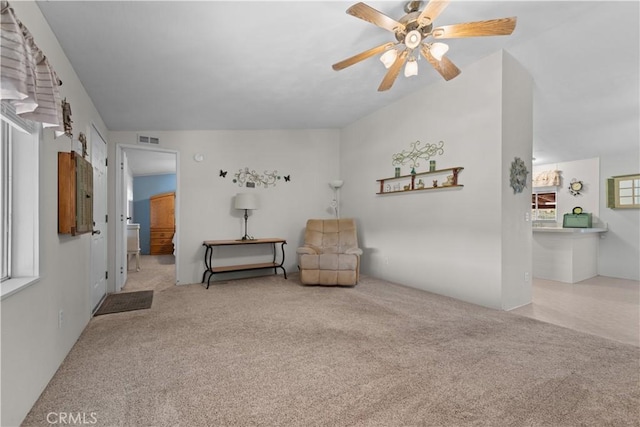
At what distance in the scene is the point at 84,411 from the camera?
4.83 ft

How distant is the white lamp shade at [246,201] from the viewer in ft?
14.2

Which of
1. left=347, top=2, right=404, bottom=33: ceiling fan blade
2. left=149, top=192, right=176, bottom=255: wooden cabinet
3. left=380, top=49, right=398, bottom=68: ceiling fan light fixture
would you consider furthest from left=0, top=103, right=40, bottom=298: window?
left=149, top=192, right=176, bottom=255: wooden cabinet

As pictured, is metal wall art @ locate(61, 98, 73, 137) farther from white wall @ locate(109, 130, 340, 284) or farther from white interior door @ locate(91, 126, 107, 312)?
white wall @ locate(109, 130, 340, 284)

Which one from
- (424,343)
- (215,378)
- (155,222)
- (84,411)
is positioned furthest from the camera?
(155,222)

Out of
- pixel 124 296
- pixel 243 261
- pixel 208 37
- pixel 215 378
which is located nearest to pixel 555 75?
pixel 208 37

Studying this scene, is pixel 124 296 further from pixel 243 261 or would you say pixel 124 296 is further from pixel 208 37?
pixel 208 37

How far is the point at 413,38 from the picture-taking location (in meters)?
2.05

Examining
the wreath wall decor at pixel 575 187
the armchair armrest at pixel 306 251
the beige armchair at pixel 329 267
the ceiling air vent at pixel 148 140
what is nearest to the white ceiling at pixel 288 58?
the ceiling air vent at pixel 148 140

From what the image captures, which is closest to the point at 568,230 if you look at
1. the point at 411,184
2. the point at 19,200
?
the point at 411,184

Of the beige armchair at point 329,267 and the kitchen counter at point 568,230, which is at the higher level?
the kitchen counter at point 568,230

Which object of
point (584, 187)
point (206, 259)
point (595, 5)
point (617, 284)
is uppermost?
point (595, 5)

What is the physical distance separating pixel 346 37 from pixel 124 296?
3.83m

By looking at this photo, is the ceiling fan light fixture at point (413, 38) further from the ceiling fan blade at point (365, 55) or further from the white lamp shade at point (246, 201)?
the white lamp shade at point (246, 201)

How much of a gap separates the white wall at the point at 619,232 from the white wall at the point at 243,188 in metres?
4.67
